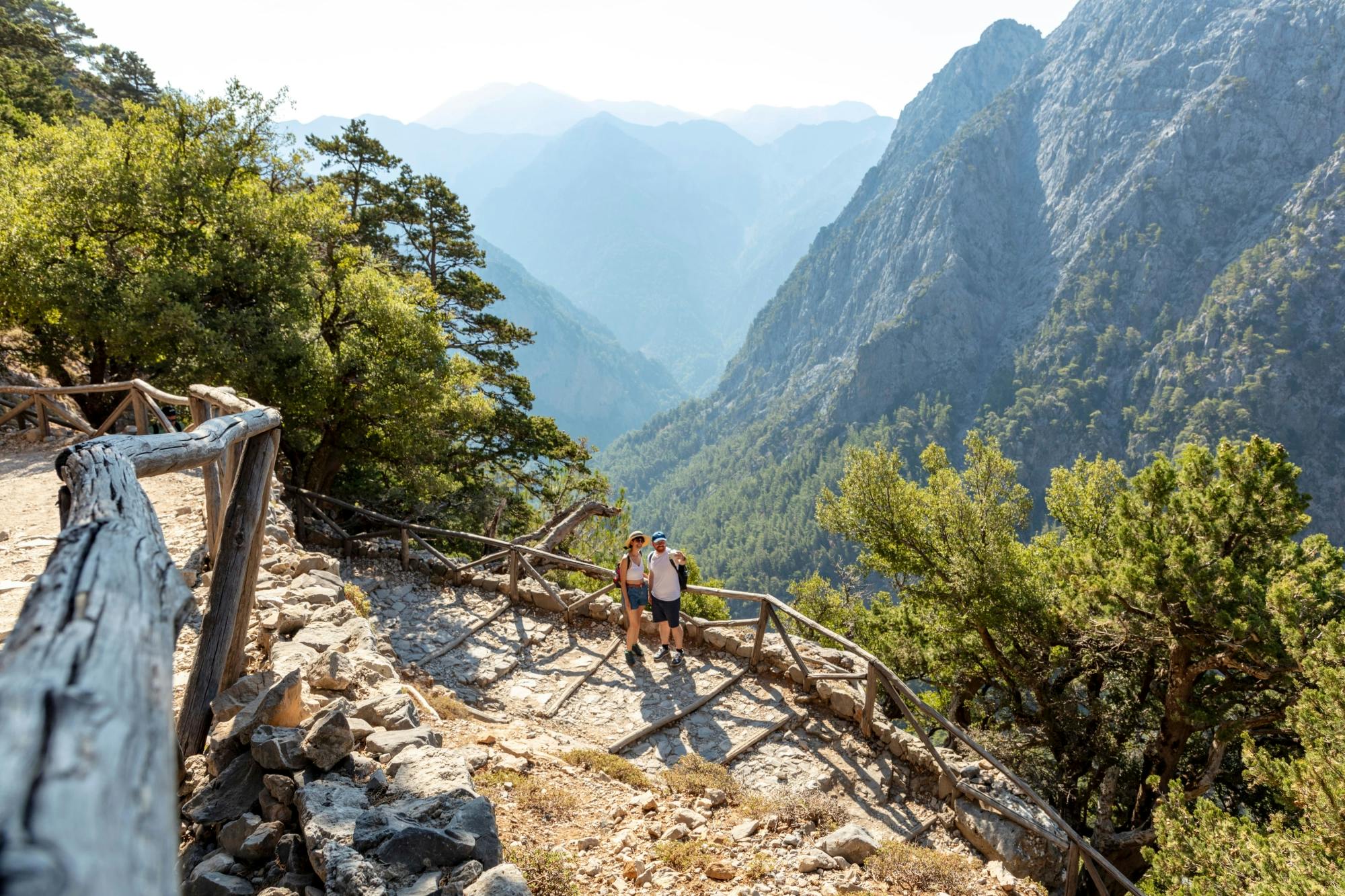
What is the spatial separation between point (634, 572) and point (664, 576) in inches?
19.3

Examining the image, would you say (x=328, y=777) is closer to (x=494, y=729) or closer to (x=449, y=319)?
(x=494, y=729)

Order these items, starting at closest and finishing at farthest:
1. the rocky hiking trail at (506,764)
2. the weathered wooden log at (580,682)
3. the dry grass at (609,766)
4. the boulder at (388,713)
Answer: the rocky hiking trail at (506,764), the boulder at (388,713), the dry grass at (609,766), the weathered wooden log at (580,682)

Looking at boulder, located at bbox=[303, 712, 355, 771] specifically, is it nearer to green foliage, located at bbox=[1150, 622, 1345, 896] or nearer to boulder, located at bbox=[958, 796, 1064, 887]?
boulder, located at bbox=[958, 796, 1064, 887]

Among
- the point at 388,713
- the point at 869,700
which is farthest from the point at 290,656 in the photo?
the point at 869,700

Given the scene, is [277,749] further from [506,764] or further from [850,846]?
[850,846]

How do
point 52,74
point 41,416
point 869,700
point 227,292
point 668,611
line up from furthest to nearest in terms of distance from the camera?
1. point 52,74
2. point 227,292
3. point 41,416
4. point 668,611
5. point 869,700

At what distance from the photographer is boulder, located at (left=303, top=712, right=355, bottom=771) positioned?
158 inches

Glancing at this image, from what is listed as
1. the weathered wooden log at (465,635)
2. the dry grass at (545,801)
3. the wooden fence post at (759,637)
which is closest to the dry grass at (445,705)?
the dry grass at (545,801)

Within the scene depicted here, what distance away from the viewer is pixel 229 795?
3848 millimetres

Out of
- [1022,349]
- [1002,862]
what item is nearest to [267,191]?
[1002,862]

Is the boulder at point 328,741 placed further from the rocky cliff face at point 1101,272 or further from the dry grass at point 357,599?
the rocky cliff face at point 1101,272

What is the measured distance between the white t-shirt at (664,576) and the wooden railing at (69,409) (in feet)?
25.2

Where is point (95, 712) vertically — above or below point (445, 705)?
above

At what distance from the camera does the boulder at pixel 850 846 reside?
213 inches
